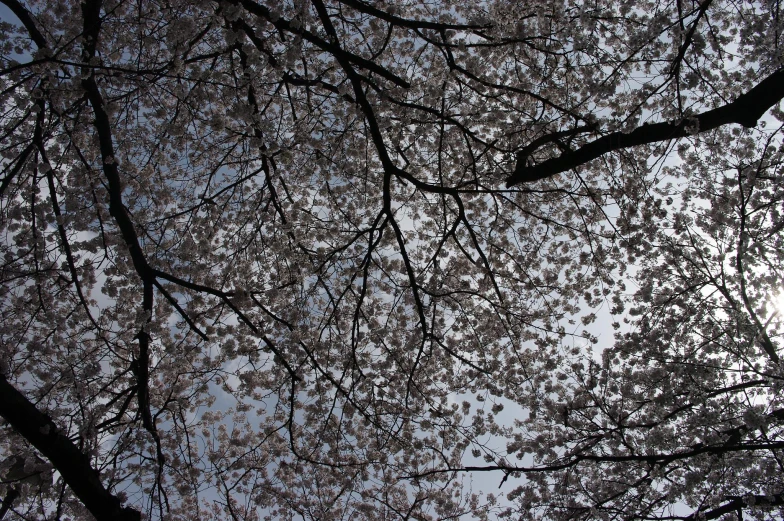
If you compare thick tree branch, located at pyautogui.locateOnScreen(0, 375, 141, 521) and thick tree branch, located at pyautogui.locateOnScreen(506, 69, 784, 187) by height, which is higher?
thick tree branch, located at pyautogui.locateOnScreen(506, 69, 784, 187)

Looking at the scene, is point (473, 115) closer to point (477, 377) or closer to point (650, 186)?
point (650, 186)

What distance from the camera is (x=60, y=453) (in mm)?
3961

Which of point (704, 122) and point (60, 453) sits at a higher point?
point (704, 122)

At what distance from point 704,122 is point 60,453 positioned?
7127mm

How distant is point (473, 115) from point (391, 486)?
7.50 meters

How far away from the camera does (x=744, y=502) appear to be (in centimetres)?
657

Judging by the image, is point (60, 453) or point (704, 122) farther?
point (704, 122)

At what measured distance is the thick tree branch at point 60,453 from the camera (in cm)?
391

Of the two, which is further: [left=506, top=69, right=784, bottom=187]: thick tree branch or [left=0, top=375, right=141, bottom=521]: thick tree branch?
[left=506, top=69, right=784, bottom=187]: thick tree branch

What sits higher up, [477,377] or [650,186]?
[650,186]

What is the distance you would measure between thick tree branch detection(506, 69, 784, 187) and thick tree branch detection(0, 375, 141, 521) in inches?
231

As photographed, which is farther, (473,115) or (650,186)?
(473,115)

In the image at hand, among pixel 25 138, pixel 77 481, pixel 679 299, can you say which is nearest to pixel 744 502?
pixel 679 299

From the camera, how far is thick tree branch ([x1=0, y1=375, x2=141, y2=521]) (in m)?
3.91
